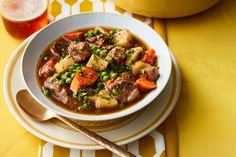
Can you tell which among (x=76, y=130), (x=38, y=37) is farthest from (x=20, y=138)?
(x=38, y=37)

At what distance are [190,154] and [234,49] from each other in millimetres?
784

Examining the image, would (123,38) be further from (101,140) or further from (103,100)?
(101,140)

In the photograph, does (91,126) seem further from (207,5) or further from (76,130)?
(207,5)

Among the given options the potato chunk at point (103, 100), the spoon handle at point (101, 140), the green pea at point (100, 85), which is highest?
the green pea at point (100, 85)

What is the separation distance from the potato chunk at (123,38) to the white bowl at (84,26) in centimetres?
7

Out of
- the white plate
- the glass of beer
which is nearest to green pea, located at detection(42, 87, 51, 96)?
the white plate

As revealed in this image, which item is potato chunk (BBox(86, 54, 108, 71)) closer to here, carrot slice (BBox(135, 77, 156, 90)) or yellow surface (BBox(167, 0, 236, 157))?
carrot slice (BBox(135, 77, 156, 90))

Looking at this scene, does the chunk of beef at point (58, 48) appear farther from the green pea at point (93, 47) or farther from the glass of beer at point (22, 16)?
the glass of beer at point (22, 16)

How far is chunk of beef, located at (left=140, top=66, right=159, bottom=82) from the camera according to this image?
2.08m

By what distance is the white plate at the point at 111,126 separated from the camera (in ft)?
6.28

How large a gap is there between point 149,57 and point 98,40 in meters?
0.29

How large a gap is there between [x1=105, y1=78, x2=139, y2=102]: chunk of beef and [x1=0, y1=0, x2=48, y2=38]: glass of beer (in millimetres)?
731

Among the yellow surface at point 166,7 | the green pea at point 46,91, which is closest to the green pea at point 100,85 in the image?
the green pea at point 46,91

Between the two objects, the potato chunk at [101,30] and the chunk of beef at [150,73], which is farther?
the potato chunk at [101,30]
